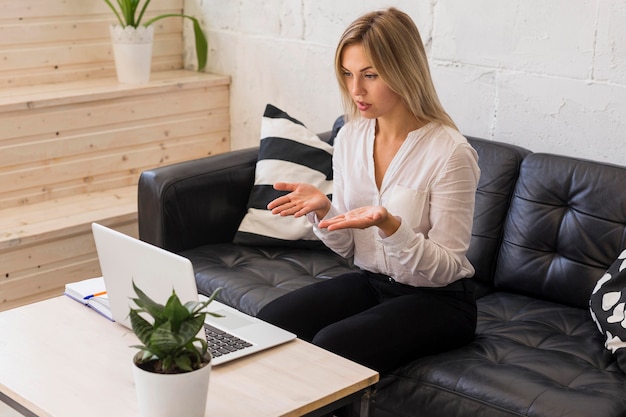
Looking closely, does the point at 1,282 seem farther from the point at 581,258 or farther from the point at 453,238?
the point at 581,258

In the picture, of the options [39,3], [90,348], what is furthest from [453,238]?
[39,3]

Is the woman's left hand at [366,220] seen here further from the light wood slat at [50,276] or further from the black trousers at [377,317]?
the light wood slat at [50,276]

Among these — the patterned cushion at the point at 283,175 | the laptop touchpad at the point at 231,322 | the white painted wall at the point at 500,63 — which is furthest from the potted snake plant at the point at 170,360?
the white painted wall at the point at 500,63

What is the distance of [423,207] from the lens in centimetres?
221

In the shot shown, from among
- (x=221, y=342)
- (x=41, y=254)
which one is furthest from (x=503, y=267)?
(x=41, y=254)

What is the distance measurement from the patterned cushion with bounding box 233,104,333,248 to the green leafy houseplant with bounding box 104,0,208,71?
0.97m

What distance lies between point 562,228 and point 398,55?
2.44 ft

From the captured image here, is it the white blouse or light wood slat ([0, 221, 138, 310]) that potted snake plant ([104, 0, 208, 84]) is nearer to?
light wood slat ([0, 221, 138, 310])

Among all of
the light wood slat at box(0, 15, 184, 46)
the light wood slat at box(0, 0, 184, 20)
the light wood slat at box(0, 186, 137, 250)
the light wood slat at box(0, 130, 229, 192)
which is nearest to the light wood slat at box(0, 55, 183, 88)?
the light wood slat at box(0, 15, 184, 46)

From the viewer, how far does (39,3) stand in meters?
3.66

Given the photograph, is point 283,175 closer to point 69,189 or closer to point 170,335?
point 69,189

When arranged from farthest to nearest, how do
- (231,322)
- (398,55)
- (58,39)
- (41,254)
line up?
1. (58,39)
2. (41,254)
3. (398,55)
4. (231,322)

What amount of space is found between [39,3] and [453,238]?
2.27 metres

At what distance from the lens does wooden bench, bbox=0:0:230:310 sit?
130 inches
